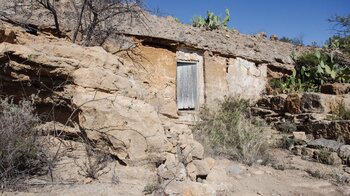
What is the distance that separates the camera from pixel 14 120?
315 centimetres

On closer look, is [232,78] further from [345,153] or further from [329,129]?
[345,153]

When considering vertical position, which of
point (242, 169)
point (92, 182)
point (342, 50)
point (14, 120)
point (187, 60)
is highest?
point (342, 50)

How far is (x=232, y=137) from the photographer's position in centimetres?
679

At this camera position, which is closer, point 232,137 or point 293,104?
point 232,137

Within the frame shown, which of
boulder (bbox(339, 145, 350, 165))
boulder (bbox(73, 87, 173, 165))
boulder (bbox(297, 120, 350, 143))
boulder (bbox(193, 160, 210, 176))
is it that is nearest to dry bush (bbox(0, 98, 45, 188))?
boulder (bbox(73, 87, 173, 165))

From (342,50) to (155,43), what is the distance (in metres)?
7.44

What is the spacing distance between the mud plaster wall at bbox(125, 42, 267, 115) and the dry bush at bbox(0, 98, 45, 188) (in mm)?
4307

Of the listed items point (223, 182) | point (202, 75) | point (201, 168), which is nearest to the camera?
point (201, 168)

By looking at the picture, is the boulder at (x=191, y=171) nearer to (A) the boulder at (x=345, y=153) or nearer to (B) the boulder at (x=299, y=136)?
(A) the boulder at (x=345, y=153)

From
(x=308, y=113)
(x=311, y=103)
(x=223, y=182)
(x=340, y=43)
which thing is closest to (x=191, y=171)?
(x=223, y=182)

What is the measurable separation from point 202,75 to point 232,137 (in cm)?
329

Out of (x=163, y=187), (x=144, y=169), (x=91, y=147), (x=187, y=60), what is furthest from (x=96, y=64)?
(x=187, y=60)

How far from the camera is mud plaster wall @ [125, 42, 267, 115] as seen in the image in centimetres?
844

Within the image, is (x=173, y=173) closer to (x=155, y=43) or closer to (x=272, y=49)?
(x=155, y=43)
